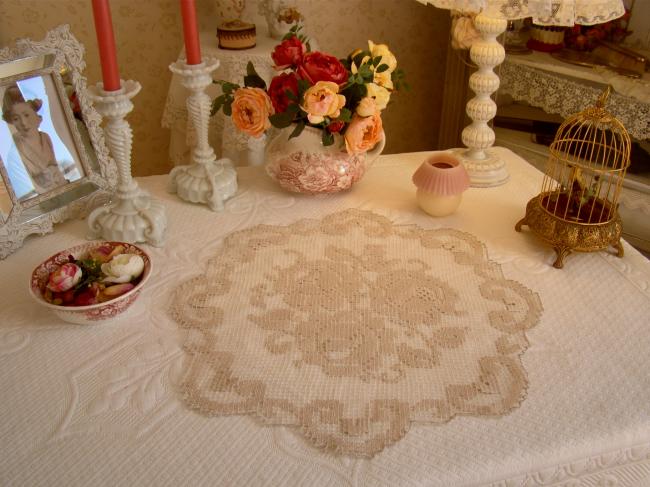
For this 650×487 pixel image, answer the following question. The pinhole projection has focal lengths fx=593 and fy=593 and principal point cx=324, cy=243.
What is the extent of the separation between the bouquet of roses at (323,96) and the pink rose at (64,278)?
399 millimetres

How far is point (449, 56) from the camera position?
227 cm

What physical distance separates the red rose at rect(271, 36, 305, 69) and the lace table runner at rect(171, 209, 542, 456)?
298 millimetres

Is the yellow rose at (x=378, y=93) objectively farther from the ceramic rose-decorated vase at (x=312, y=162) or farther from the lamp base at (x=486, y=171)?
the lamp base at (x=486, y=171)

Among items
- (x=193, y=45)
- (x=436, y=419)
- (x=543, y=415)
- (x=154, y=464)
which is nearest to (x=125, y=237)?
(x=193, y=45)

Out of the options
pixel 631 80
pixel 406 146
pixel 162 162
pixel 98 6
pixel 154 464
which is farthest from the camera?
pixel 406 146

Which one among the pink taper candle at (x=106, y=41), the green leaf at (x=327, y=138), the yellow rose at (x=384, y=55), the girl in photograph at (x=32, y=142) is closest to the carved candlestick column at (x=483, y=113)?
the yellow rose at (x=384, y=55)

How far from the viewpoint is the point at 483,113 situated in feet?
4.25

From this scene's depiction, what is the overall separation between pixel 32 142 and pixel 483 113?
2.96 ft

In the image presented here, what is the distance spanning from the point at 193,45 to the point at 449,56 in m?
1.43

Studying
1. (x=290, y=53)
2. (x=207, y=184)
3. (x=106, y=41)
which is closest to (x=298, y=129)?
(x=290, y=53)

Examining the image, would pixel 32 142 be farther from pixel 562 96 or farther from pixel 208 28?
pixel 562 96

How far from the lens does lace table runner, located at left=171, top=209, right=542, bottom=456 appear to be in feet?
2.49

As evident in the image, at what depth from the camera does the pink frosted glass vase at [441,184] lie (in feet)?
3.64

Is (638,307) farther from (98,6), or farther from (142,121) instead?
(142,121)
